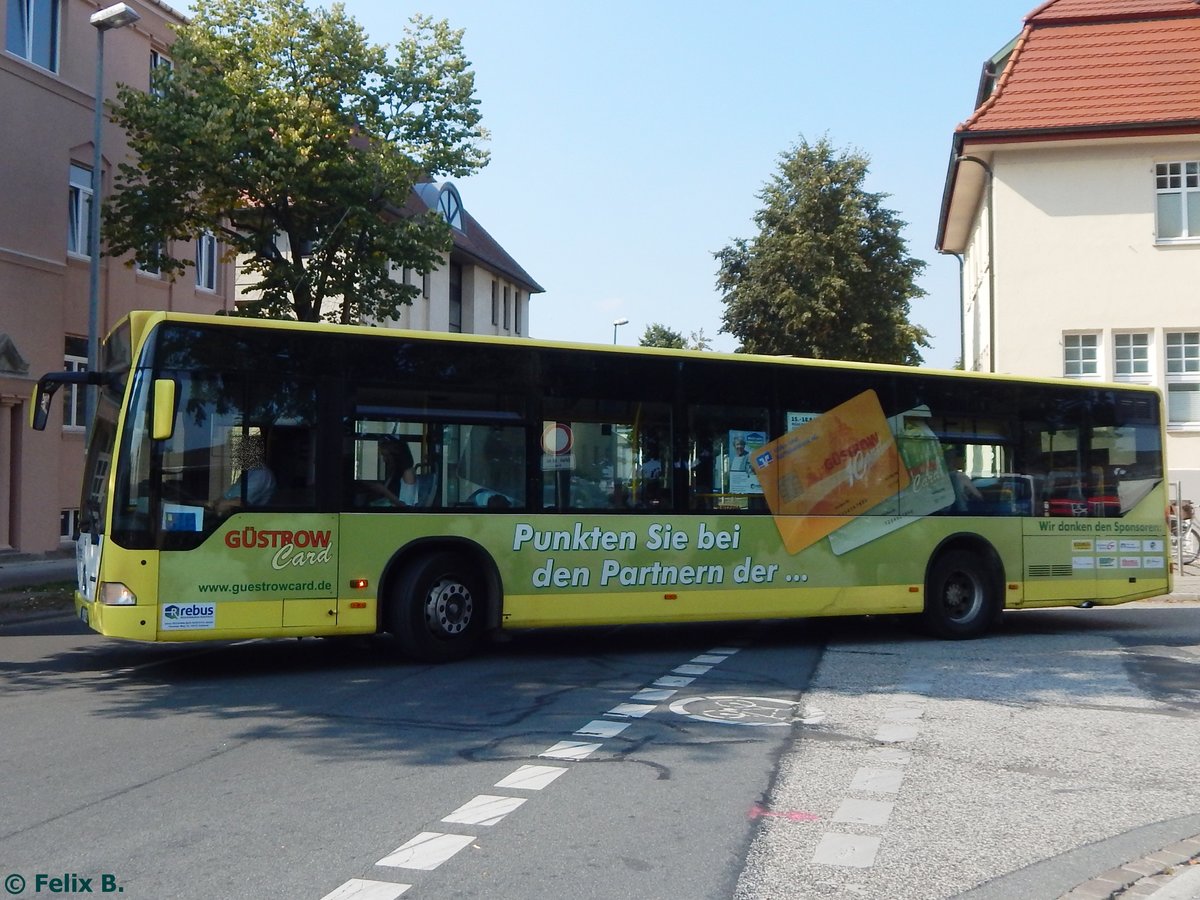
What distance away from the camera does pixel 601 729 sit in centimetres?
838

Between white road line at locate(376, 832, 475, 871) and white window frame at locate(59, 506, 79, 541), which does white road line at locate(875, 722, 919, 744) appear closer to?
white road line at locate(376, 832, 475, 871)

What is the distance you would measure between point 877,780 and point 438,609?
525 centimetres

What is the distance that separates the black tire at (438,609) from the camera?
11109 millimetres

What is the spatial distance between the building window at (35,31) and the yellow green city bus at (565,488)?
1620 centimetres

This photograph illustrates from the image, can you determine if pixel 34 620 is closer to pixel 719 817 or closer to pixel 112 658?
pixel 112 658

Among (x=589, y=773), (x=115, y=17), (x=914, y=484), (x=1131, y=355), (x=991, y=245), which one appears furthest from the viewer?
(x=991, y=245)

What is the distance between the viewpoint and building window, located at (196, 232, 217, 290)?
30237 mm

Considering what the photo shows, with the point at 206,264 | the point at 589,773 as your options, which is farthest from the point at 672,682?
the point at 206,264

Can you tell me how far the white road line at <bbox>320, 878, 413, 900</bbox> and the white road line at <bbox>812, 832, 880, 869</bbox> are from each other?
178cm

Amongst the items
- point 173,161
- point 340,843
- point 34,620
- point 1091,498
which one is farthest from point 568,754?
point 173,161

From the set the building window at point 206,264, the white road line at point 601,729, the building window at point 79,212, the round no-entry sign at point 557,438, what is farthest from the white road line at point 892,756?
the building window at point 206,264

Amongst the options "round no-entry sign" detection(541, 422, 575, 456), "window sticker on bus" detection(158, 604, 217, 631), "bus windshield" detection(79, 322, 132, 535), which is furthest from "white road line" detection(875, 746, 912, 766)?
"bus windshield" detection(79, 322, 132, 535)

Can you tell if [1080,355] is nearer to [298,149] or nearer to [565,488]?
[298,149]

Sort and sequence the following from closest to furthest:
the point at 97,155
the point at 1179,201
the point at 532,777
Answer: the point at 532,777, the point at 97,155, the point at 1179,201
